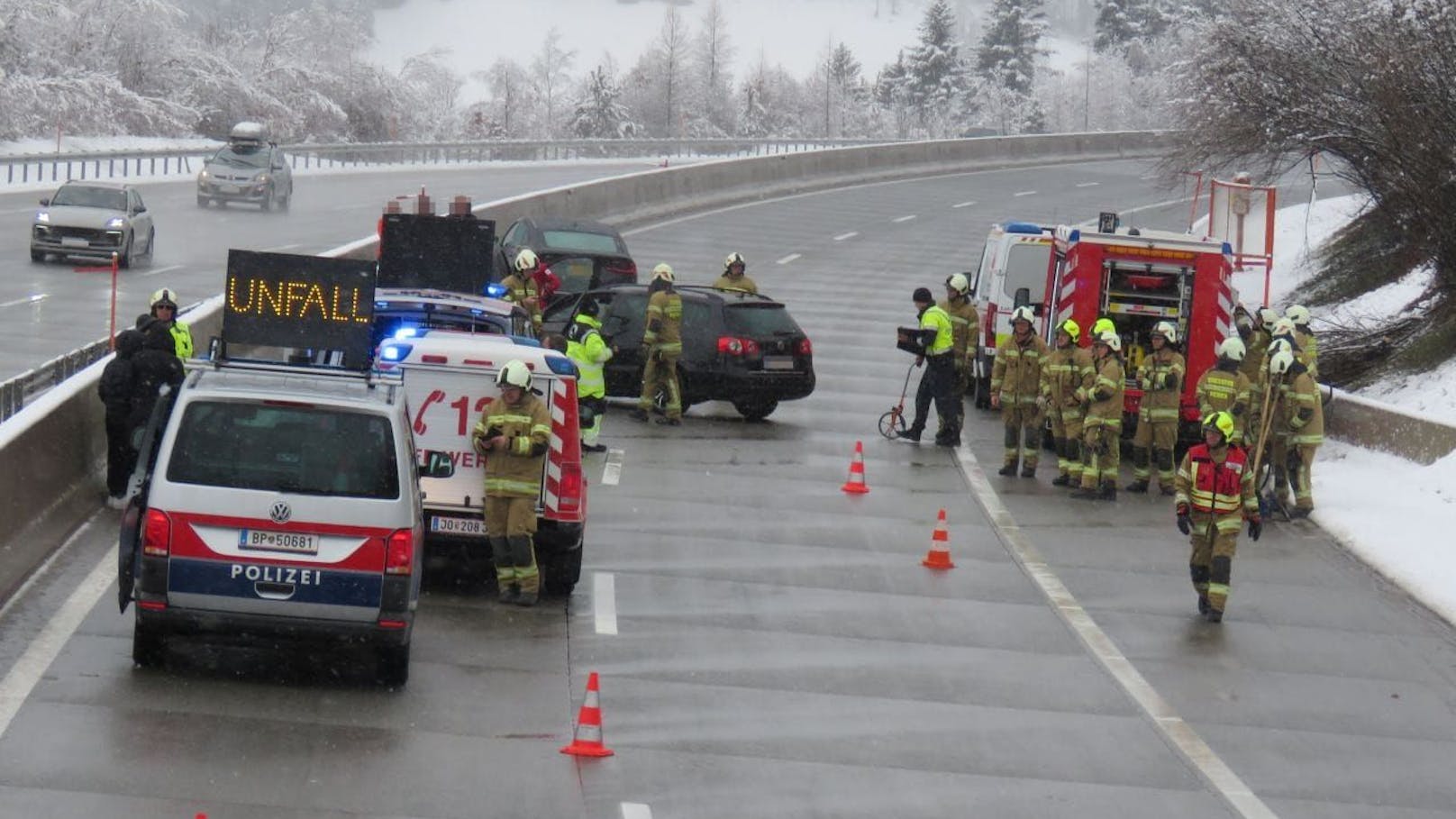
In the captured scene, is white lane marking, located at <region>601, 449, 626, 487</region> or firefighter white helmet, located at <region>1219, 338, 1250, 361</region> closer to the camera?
firefighter white helmet, located at <region>1219, 338, 1250, 361</region>

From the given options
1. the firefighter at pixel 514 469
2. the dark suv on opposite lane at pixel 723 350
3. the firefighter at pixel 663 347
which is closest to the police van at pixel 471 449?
the firefighter at pixel 514 469

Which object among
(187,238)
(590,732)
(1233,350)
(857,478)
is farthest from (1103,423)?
(187,238)

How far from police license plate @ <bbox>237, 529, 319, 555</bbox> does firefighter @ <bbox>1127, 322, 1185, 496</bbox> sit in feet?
35.3

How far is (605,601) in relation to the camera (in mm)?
14258

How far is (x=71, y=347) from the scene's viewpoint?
2619 cm

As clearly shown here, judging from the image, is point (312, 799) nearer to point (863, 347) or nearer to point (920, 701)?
point (920, 701)

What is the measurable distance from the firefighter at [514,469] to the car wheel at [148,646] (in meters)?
2.67

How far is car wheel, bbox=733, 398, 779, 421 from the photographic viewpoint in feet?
76.5

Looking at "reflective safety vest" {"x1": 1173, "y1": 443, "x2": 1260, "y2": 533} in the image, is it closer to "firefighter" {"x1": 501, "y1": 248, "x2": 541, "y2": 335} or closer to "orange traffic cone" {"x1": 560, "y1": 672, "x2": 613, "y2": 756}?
"orange traffic cone" {"x1": 560, "y1": 672, "x2": 613, "y2": 756}

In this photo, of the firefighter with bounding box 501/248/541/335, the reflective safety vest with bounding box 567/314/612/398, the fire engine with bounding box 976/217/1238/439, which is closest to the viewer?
the reflective safety vest with bounding box 567/314/612/398

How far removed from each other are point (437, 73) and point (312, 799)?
121 m

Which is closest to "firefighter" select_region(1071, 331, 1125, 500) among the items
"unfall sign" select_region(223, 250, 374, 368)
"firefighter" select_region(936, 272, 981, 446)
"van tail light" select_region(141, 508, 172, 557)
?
"firefighter" select_region(936, 272, 981, 446)

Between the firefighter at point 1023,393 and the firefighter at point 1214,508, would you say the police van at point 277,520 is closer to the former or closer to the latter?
the firefighter at point 1214,508

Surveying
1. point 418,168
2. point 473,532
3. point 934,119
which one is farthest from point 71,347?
point 934,119
